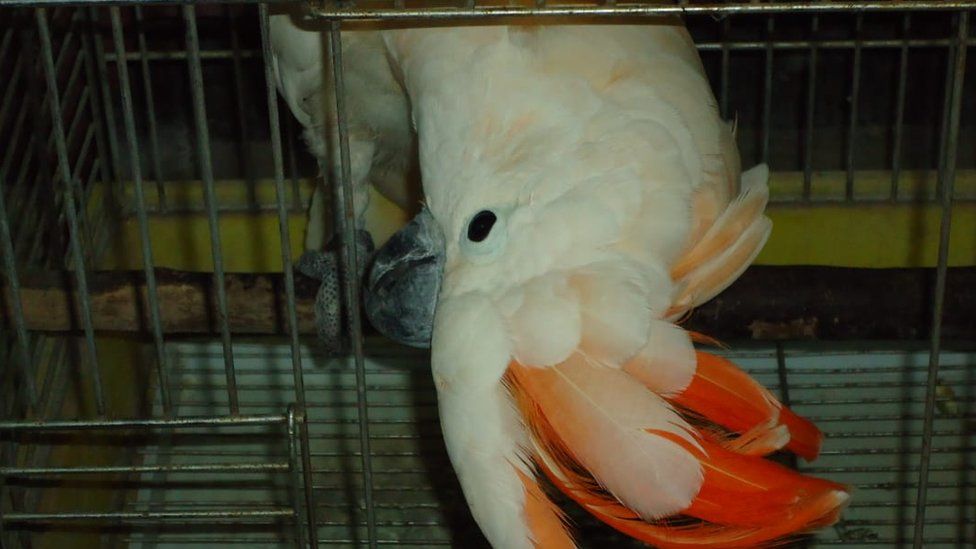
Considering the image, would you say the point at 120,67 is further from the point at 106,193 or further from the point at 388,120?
the point at 106,193

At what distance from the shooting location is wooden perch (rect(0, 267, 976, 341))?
4.22 feet

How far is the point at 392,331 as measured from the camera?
44.5 inches

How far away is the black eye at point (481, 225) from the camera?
3.23 ft

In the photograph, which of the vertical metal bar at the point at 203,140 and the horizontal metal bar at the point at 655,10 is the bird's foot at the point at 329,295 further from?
the horizontal metal bar at the point at 655,10

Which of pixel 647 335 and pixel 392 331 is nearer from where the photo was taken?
pixel 647 335

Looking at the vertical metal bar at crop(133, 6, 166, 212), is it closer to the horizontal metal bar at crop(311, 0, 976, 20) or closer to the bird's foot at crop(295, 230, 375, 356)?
the bird's foot at crop(295, 230, 375, 356)

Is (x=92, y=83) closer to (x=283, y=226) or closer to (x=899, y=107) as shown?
(x=283, y=226)

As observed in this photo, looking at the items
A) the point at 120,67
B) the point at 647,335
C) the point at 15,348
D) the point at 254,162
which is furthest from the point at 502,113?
the point at 254,162

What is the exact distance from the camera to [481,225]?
0.99 meters

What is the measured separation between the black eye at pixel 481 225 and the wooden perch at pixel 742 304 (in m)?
0.37

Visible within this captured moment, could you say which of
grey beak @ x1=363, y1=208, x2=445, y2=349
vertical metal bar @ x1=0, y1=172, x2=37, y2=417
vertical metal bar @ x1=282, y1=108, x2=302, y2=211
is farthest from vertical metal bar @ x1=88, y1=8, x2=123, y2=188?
grey beak @ x1=363, y1=208, x2=445, y2=349

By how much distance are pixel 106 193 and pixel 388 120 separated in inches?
28.0

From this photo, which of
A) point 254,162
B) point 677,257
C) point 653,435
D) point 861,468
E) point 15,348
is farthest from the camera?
point 254,162

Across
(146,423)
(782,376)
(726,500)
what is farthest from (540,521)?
(782,376)
